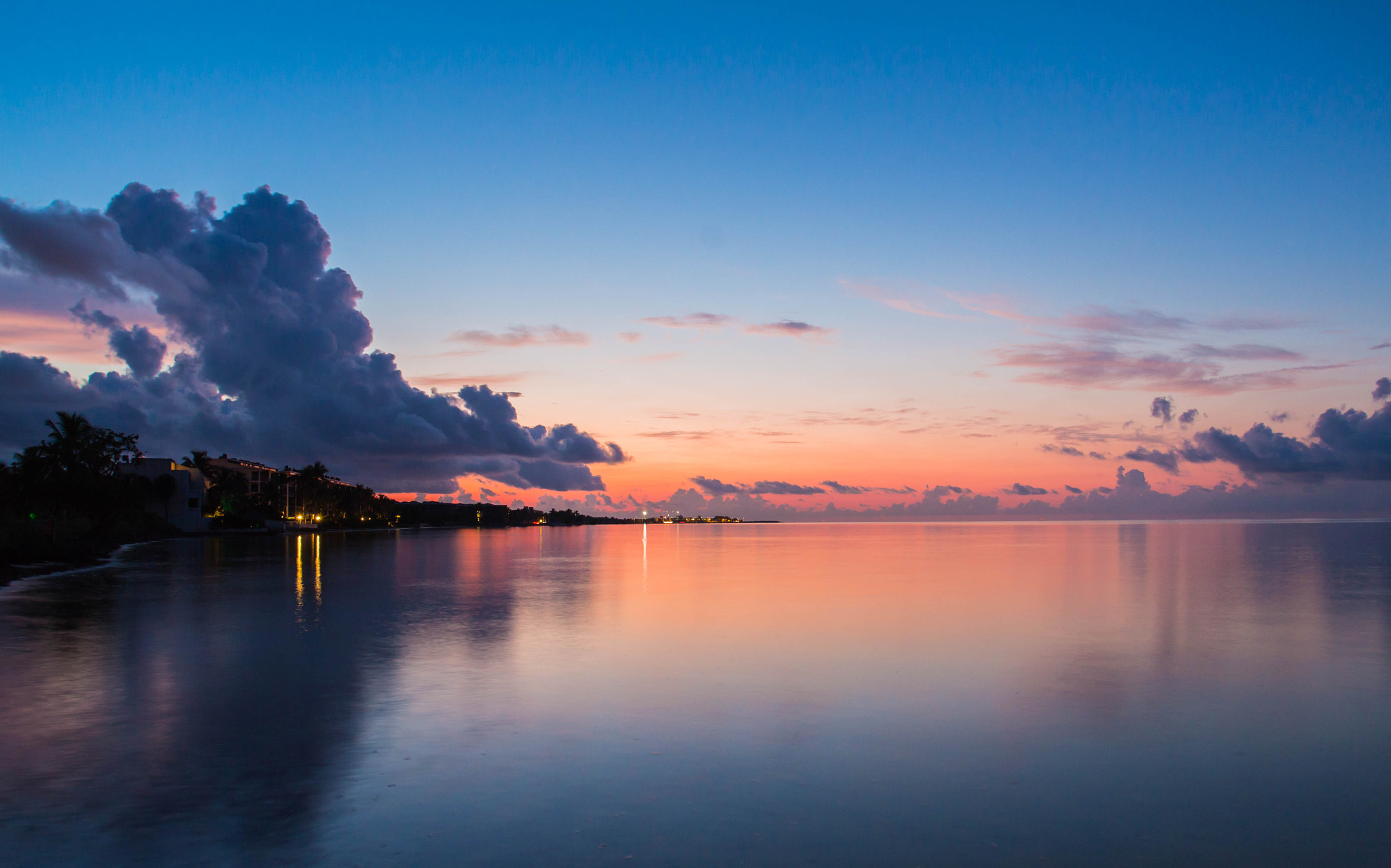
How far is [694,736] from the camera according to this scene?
38.5 ft

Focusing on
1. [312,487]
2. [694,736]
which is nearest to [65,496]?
[694,736]

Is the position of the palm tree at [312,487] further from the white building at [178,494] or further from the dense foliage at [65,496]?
the dense foliage at [65,496]

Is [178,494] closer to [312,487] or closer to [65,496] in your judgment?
[312,487]

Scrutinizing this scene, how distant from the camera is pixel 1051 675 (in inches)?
633

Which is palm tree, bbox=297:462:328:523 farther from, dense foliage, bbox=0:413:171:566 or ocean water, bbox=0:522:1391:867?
ocean water, bbox=0:522:1391:867

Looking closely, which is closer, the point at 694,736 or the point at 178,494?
the point at 694,736

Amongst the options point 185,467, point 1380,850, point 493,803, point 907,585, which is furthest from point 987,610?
point 185,467

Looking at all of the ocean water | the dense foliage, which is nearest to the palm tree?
the dense foliage

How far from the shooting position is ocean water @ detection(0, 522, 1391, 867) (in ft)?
25.6

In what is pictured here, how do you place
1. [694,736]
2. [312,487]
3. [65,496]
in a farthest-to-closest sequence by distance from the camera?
[312,487], [65,496], [694,736]

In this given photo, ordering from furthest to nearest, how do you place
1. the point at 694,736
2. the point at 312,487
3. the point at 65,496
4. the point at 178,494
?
the point at 312,487 < the point at 178,494 < the point at 65,496 < the point at 694,736

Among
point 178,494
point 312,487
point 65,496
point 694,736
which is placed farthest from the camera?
point 312,487

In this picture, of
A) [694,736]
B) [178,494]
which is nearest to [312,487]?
[178,494]

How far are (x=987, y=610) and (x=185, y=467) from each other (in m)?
133
